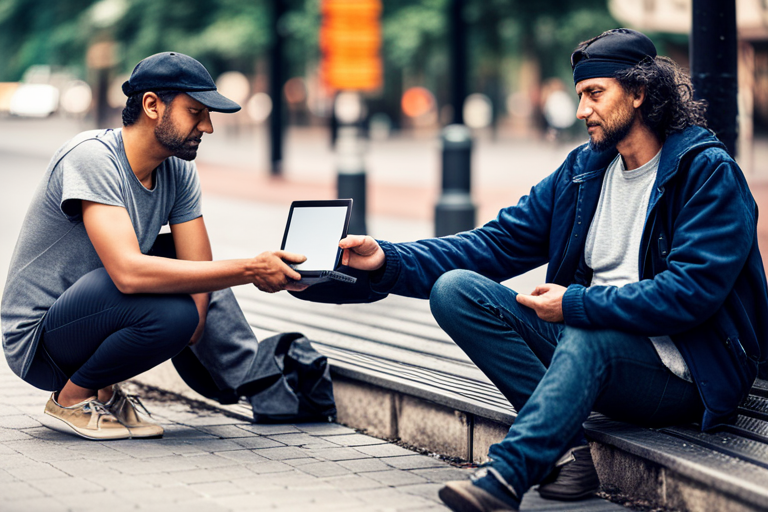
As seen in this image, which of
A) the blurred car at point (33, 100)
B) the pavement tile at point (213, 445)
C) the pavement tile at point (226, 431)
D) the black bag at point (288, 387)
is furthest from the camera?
the blurred car at point (33, 100)

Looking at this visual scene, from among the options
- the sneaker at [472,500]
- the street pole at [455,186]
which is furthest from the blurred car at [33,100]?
the sneaker at [472,500]

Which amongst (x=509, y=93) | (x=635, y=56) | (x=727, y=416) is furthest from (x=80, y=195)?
(x=509, y=93)

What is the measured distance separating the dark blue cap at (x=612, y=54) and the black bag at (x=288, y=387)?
5.07 ft

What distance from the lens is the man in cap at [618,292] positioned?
117 inches

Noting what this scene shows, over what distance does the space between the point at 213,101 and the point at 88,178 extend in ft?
1.64

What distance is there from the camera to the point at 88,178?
3586 millimetres

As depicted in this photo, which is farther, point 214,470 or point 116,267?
point 116,267

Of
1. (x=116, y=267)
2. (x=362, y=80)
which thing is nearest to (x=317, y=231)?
(x=116, y=267)

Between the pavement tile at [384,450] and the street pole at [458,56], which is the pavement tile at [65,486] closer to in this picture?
the pavement tile at [384,450]

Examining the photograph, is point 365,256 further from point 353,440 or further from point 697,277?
point 697,277

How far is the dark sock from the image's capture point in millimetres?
2877

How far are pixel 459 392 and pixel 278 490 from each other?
2.73 feet

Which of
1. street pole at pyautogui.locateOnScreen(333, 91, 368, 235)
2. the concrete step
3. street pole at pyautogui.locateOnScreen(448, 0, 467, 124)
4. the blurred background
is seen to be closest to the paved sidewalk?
the concrete step

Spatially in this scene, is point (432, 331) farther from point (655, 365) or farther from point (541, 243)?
point (655, 365)
